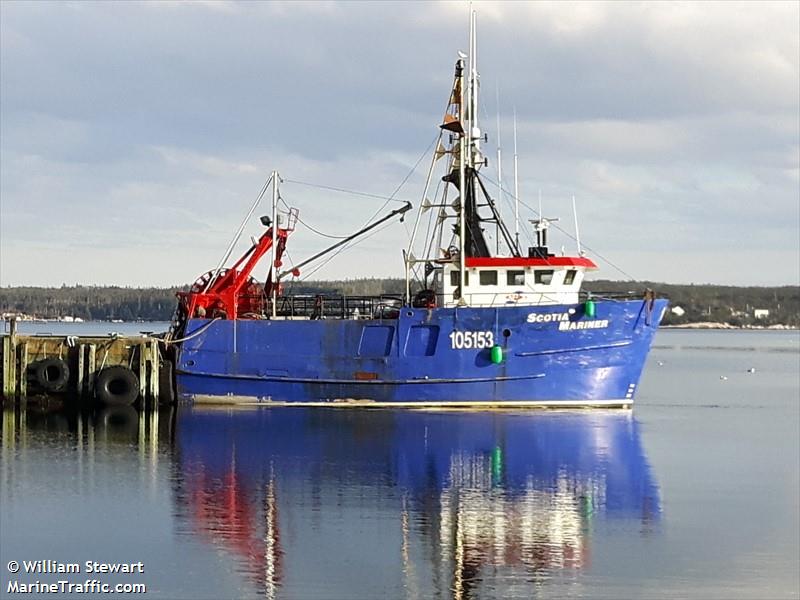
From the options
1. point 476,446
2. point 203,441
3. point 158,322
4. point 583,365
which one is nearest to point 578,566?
point 476,446

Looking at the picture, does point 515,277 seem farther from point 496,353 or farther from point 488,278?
point 496,353

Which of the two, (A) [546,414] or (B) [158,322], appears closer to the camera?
(A) [546,414]

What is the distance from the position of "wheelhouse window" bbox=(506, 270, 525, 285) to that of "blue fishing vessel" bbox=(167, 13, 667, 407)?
0.08 ft

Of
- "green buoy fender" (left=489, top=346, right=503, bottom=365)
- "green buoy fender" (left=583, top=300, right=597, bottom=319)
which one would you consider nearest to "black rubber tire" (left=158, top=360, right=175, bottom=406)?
"green buoy fender" (left=489, top=346, right=503, bottom=365)

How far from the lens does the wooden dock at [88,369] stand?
31.8 metres

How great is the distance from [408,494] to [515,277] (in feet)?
36.0

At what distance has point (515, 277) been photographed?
1200 inches

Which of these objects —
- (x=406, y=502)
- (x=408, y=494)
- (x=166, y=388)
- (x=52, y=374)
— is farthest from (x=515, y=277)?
(x=52, y=374)

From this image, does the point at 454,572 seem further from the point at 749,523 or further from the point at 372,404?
the point at 372,404

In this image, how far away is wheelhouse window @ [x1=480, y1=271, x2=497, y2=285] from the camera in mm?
30438

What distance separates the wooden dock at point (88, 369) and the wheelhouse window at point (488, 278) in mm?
8821

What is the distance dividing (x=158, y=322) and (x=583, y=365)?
443 feet

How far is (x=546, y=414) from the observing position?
3025cm

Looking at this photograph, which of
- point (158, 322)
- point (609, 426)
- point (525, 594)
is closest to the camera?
point (525, 594)
